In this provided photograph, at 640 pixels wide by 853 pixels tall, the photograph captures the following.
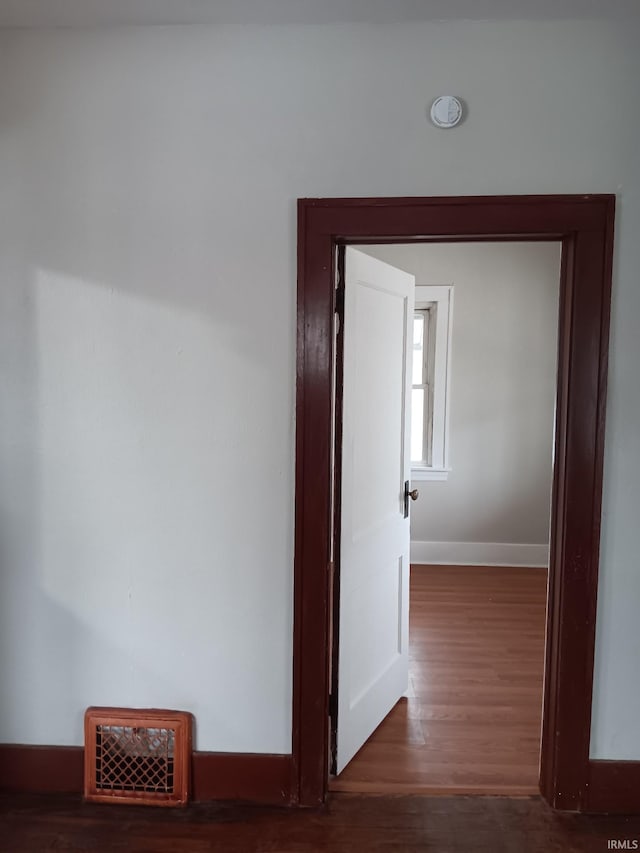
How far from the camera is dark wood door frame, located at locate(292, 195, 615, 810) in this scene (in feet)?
6.53

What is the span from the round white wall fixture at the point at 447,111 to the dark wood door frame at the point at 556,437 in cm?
25

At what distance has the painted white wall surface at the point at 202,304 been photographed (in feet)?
6.56

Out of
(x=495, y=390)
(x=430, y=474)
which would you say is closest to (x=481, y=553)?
(x=430, y=474)

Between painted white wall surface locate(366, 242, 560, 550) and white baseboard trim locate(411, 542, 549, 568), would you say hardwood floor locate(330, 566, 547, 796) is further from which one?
painted white wall surface locate(366, 242, 560, 550)

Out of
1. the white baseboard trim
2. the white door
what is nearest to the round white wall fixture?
the white door

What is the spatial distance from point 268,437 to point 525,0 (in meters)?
1.58

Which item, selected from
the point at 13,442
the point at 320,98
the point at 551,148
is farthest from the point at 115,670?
the point at 551,148

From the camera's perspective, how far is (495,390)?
4883 millimetres

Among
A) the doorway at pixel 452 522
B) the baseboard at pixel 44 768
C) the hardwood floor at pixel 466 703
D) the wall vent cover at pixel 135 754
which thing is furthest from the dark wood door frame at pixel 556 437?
the baseboard at pixel 44 768

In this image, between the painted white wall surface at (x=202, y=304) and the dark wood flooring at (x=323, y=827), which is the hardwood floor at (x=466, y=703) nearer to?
the dark wood flooring at (x=323, y=827)

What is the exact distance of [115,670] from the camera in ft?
7.22

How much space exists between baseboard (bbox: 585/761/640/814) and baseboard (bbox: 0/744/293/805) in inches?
41.4

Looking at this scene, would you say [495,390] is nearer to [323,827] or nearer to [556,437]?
[556,437]

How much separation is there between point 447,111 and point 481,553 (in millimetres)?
3745
